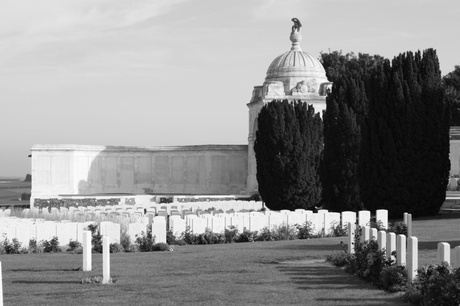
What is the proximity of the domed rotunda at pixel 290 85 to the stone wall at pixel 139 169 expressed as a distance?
7.49 feet

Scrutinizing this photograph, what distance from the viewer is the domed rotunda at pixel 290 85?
62.6m

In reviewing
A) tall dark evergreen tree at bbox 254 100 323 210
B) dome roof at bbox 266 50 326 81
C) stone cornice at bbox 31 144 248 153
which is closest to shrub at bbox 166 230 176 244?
tall dark evergreen tree at bbox 254 100 323 210

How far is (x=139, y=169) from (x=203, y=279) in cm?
4856

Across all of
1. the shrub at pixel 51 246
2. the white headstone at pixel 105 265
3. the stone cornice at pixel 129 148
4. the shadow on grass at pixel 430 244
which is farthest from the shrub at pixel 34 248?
the stone cornice at pixel 129 148

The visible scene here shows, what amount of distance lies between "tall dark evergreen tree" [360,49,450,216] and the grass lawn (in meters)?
10.8

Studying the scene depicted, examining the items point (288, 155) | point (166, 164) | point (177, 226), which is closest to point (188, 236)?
point (177, 226)

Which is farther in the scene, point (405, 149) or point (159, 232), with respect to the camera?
point (405, 149)

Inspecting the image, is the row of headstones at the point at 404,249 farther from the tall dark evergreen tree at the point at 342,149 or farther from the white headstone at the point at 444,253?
the tall dark evergreen tree at the point at 342,149

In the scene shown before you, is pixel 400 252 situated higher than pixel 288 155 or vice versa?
pixel 288 155

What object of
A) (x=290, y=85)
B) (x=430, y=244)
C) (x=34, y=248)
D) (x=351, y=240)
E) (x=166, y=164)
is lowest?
(x=34, y=248)

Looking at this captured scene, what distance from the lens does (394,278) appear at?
584 inches

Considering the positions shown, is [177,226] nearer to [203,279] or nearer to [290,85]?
[203,279]

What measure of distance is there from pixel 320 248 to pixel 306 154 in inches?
1020

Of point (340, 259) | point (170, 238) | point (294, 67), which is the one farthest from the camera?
point (294, 67)
